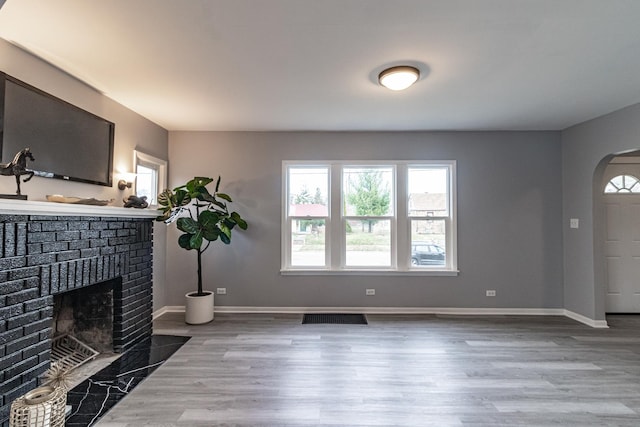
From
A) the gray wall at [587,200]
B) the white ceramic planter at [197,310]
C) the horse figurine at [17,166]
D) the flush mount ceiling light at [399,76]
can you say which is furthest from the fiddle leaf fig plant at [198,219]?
the gray wall at [587,200]

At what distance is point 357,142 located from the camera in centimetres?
453

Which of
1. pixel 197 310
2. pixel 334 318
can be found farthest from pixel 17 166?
pixel 334 318

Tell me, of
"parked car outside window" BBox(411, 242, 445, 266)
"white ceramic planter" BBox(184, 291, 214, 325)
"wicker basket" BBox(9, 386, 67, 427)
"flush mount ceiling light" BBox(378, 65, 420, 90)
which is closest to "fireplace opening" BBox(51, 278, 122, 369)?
"white ceramic planter" BBox(184, 291, 214, 325)

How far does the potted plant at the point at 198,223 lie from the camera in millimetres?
3777

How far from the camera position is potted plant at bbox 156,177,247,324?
3777 millimetres

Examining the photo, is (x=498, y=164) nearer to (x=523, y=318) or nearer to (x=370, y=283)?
(x=523, y=318)

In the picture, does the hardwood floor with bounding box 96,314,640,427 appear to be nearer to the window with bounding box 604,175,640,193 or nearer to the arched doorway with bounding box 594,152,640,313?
the arched doorway with bounding box 594,152,640,313

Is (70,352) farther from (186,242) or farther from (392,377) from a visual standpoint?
(392,377)

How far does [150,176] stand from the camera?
4.28 m

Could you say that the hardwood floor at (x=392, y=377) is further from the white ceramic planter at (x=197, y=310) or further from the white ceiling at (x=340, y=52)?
the white ceiling at (x=340, y=52)

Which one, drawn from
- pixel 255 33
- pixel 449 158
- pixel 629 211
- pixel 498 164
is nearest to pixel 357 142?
pixel 449 158

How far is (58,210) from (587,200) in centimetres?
566

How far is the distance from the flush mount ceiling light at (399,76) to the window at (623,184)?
151 inches

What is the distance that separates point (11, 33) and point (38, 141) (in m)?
0.75
